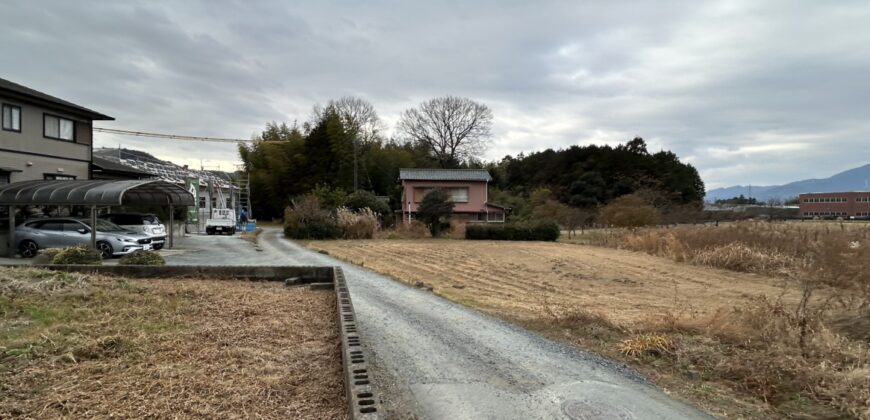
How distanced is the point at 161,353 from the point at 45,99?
53.4 ft

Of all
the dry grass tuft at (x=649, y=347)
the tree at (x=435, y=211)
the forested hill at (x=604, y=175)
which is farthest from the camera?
the forested hill at (x=604, y=175)

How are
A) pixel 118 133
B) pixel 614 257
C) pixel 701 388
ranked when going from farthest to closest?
1. pixel 118 133
2. pixel 614 257
3. pixel 701 388

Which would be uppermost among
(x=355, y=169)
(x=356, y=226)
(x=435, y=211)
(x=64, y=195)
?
(x=355, y=169)

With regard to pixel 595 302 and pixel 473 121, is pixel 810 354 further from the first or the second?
pixel 473 121

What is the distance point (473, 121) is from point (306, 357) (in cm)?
4615

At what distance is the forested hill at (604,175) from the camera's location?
41031 mm

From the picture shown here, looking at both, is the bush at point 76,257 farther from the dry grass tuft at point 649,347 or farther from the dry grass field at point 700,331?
the dry grass tuft at point 649,347

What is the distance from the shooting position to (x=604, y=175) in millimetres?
43219

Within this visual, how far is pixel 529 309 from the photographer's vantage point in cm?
696

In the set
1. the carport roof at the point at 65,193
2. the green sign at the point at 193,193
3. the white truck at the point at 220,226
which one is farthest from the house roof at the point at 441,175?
the carport roof at the point at 65,193

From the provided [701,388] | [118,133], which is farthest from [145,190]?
[118,133]

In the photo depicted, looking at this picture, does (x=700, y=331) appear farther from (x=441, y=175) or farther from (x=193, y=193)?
(x=441, y=175)

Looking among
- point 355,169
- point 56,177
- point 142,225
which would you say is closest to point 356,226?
point 142,225

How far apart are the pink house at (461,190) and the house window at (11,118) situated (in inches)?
823
